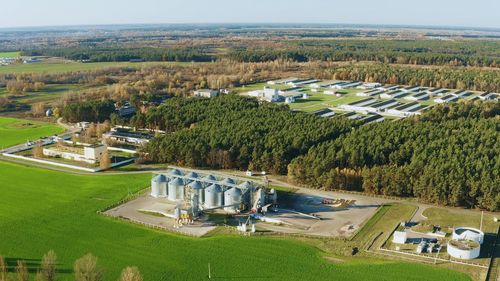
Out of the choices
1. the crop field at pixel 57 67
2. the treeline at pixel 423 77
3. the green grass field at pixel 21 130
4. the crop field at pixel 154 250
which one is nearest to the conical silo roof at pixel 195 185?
the crop field at pixel 154 250

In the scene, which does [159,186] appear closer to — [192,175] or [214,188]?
[192,175]

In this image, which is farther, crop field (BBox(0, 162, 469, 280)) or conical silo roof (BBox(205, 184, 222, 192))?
conical silo roof (BBox(205, 184, 222, 192))

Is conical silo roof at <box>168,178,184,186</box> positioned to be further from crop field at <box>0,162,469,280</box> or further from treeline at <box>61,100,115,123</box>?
treeline at <box>61,100,115,123</box>

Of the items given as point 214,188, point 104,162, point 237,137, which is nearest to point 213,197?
point 214,188

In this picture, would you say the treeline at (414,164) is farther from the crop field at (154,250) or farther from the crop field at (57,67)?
the crop field at (57,67)

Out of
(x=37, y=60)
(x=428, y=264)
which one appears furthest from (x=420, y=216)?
(x=37, y=60)

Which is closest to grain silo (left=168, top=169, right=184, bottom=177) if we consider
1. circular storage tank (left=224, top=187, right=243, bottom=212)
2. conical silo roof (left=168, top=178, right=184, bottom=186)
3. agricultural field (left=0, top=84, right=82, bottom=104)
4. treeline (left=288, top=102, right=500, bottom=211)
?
conical silo roof (left=168, top=178, right=184, bottom=186)

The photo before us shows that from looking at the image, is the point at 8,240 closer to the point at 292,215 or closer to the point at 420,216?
the point at 292,215
